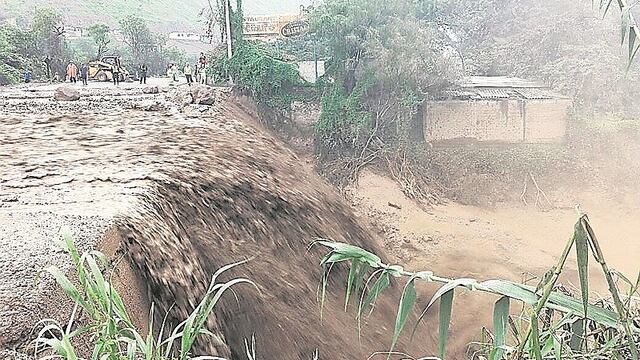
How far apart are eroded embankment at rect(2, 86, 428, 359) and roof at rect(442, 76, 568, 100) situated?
8724mm

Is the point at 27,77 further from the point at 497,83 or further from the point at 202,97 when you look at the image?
the point at 497,83

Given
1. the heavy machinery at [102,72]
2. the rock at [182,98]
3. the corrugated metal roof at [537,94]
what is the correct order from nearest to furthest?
the rock at [182,98], the corrugated metal roof at [537,94], the heavy machinery at [102,72]

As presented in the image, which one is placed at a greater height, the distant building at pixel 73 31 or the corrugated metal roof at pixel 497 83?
the distant building at pixel 73 31

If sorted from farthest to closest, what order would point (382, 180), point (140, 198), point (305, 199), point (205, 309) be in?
1. point (382, 180)
2. point (305, 199)
3. point (140, 198)
4. point (205, 309)

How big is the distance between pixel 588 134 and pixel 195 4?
67909mm

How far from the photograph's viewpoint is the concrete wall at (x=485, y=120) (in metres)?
13.1

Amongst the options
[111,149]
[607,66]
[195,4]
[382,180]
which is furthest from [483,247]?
[195,4]

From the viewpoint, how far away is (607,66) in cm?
1414

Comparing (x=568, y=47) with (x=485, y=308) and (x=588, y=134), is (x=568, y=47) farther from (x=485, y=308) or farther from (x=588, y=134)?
(x=485, y=308)

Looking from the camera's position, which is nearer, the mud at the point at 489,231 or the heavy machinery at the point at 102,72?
the mud at the point at 489,231

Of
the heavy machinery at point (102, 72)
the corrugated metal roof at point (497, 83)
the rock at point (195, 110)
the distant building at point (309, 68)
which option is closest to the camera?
the rock at point (195, 110)

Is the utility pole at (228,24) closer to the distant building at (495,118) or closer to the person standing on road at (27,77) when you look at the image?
the distant building at (495,118)

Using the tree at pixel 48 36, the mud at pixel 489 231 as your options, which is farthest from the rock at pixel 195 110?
the tree at pixel 48 36

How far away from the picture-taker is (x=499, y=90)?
13.9m
